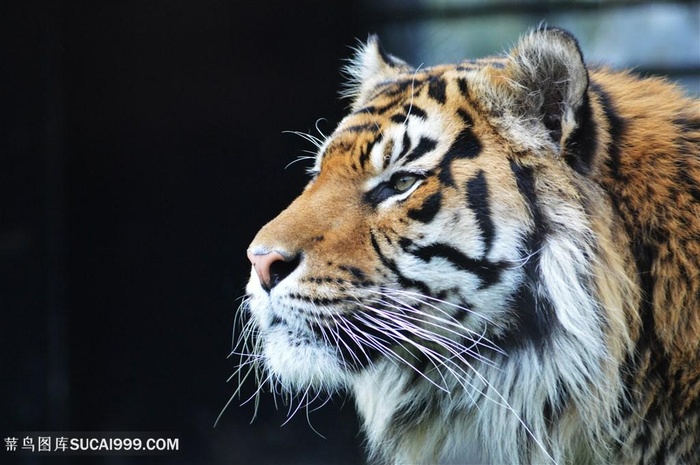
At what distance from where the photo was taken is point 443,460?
6.09 ft

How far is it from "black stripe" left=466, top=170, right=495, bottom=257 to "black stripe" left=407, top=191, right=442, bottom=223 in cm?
6

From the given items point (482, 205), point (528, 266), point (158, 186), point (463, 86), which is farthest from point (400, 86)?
point (158, 186)

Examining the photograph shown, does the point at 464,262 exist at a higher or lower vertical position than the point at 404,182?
lower

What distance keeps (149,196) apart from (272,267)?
1.43 m

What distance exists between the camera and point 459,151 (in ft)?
5.57

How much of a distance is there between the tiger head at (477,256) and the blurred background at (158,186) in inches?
43.7

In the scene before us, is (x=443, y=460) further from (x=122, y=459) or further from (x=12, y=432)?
(x=12, y=432)

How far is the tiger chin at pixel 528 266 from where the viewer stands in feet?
5.32

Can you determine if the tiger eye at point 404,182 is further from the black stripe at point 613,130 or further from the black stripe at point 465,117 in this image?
the black stripe at point 613,130

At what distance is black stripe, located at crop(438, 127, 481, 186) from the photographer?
168 cm

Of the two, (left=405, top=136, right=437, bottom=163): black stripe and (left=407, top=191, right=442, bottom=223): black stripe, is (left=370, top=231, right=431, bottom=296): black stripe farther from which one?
(left=405, top=136, right=437, bottom=163): black stripe

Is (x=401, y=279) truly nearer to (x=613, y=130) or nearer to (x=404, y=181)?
(x=404, y=181)

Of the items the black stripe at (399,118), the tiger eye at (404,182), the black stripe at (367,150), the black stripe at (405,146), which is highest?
the black stripe at (399,118)

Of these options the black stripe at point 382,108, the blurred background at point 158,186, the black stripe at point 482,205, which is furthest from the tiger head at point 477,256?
the blurred background at point 158,186
